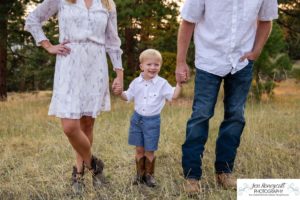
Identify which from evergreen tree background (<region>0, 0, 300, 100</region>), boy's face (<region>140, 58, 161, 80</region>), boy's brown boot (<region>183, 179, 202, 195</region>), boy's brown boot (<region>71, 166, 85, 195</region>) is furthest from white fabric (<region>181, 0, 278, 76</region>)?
evergreen tree background (<region>0, 0, 300, 100</region>)

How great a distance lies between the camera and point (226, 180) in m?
4.13

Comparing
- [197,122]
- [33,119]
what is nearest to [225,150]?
[197,122]

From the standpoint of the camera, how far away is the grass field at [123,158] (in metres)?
4.13

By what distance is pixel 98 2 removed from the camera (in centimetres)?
395

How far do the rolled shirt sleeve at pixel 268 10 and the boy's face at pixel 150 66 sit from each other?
0.90m

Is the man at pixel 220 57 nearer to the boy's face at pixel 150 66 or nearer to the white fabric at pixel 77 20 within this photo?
the boy's face at pixel 150 66

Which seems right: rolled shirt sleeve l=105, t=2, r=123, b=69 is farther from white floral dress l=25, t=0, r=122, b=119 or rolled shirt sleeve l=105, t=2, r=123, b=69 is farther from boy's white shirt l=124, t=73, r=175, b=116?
boy's white shirt l=124, t=73, r=175, b=116

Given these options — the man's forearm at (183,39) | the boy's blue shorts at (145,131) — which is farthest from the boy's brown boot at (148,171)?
the man's forearm at (183,39)

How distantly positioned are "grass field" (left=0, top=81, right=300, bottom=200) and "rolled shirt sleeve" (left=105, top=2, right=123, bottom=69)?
106 centimetres

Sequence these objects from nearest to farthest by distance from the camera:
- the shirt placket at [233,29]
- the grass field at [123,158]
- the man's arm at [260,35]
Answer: the shirt placket at [233,29]
the man's arm at [260,35]
the grass field at [123,158]

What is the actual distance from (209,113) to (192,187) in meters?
0.59

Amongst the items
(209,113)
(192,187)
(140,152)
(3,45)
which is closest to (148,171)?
(140,152)

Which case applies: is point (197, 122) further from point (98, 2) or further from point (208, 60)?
point (98, 2)

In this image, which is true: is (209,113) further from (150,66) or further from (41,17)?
(41,17)
